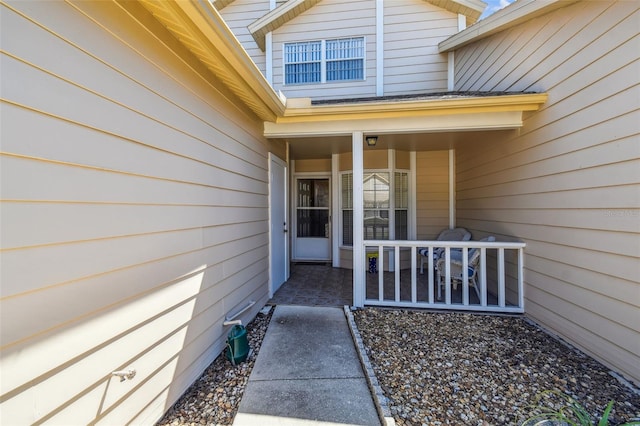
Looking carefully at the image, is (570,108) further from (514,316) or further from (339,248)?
(339,248)

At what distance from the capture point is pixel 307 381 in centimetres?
222

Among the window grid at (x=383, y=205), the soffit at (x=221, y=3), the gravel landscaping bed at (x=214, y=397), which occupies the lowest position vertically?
the gravel landscaping bed at (x=214, y=397)

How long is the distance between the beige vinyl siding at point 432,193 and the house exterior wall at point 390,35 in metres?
1.35

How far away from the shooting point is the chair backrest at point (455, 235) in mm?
4838

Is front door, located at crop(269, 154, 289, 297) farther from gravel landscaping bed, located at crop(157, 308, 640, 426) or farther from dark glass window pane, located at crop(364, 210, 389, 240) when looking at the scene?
dark glass window pane, located at crop(364, 210, 389, 240)

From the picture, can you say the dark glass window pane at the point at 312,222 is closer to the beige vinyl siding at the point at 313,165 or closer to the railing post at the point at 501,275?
the beige vinyl siding at the point at 313,165

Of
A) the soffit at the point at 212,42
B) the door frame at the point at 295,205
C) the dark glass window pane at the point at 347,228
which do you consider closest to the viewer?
the soffit at the point at 212,42

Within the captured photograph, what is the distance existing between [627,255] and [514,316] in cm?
159

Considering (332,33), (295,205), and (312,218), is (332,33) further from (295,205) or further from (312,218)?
(312,218)

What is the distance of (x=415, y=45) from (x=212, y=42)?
4.76 metres

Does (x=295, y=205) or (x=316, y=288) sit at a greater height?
(x=295, y=205)

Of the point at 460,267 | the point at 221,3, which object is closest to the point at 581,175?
the point at 460,267

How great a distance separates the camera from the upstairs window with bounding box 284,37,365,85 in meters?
5.50

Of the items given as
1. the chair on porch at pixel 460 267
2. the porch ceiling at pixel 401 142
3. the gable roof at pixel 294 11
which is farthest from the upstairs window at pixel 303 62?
the chair on porch at pixel 460 267
